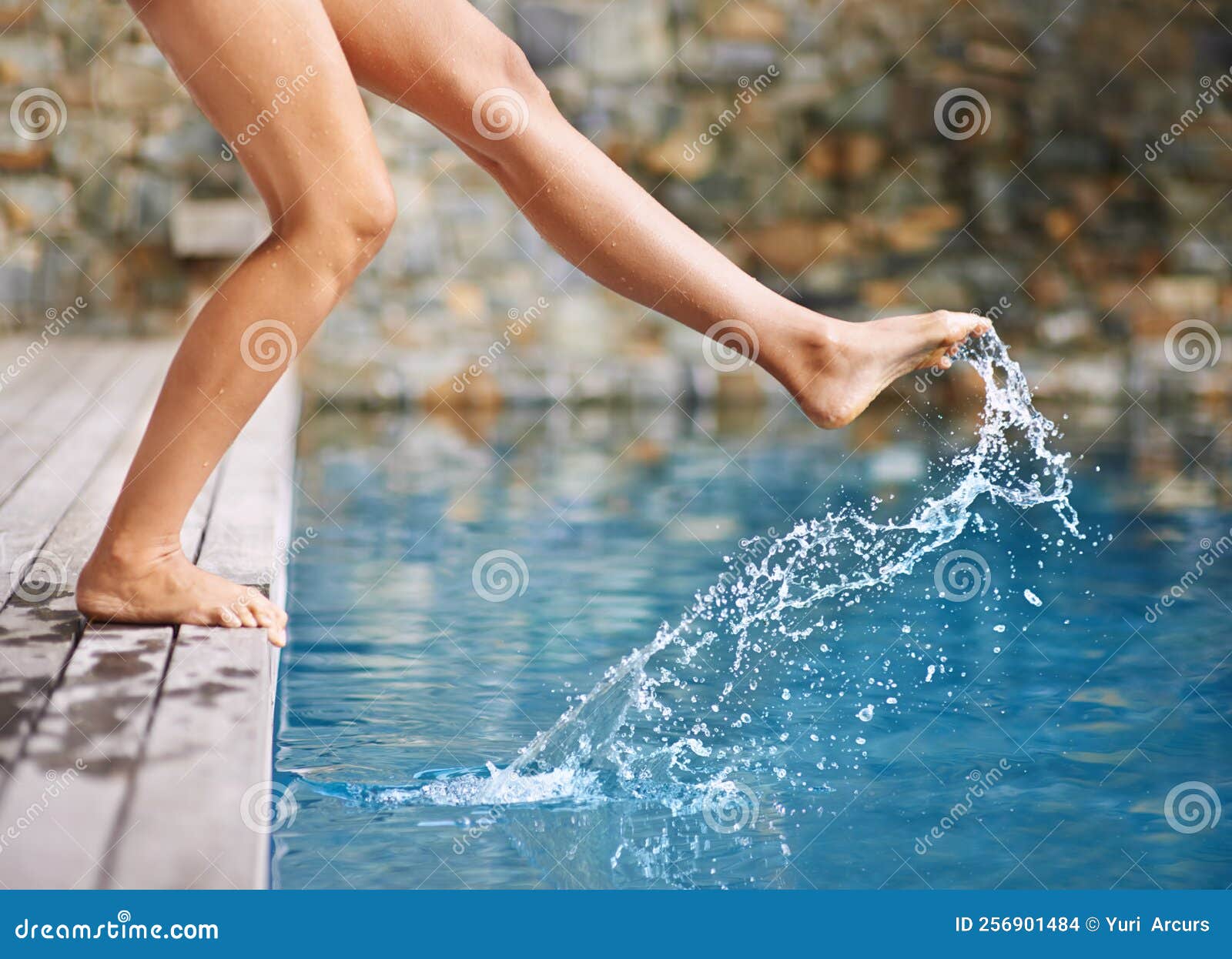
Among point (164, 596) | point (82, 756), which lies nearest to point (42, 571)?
point (164, 596)

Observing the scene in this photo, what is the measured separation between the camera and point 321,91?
166 cm

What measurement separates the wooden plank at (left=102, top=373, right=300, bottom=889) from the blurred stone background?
3.99 metres

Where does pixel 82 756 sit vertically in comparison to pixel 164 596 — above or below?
below

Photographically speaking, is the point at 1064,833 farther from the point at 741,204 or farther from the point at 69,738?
the point at 741,204

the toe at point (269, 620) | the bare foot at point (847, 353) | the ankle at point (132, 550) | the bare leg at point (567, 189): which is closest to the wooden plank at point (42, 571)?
the ankle at point (132, 550)

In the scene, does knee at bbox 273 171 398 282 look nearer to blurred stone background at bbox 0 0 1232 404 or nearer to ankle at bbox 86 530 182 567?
ankle at bbox 86 530 182 567

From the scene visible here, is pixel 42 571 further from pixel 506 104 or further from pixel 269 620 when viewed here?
pixel 506 104

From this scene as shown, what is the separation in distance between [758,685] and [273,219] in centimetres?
114

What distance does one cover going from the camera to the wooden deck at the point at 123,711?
4.17ft

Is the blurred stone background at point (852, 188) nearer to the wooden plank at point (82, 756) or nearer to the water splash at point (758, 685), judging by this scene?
the water splash at point (758, 685)

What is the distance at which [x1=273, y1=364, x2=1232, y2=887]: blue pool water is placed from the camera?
5.90ft

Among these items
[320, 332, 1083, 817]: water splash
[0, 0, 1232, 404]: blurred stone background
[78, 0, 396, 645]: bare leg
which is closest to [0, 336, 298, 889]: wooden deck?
[78, 0, 396, 645]: bare leg

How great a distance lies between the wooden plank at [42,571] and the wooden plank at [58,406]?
4 cm

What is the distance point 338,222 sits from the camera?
67.9 inches
